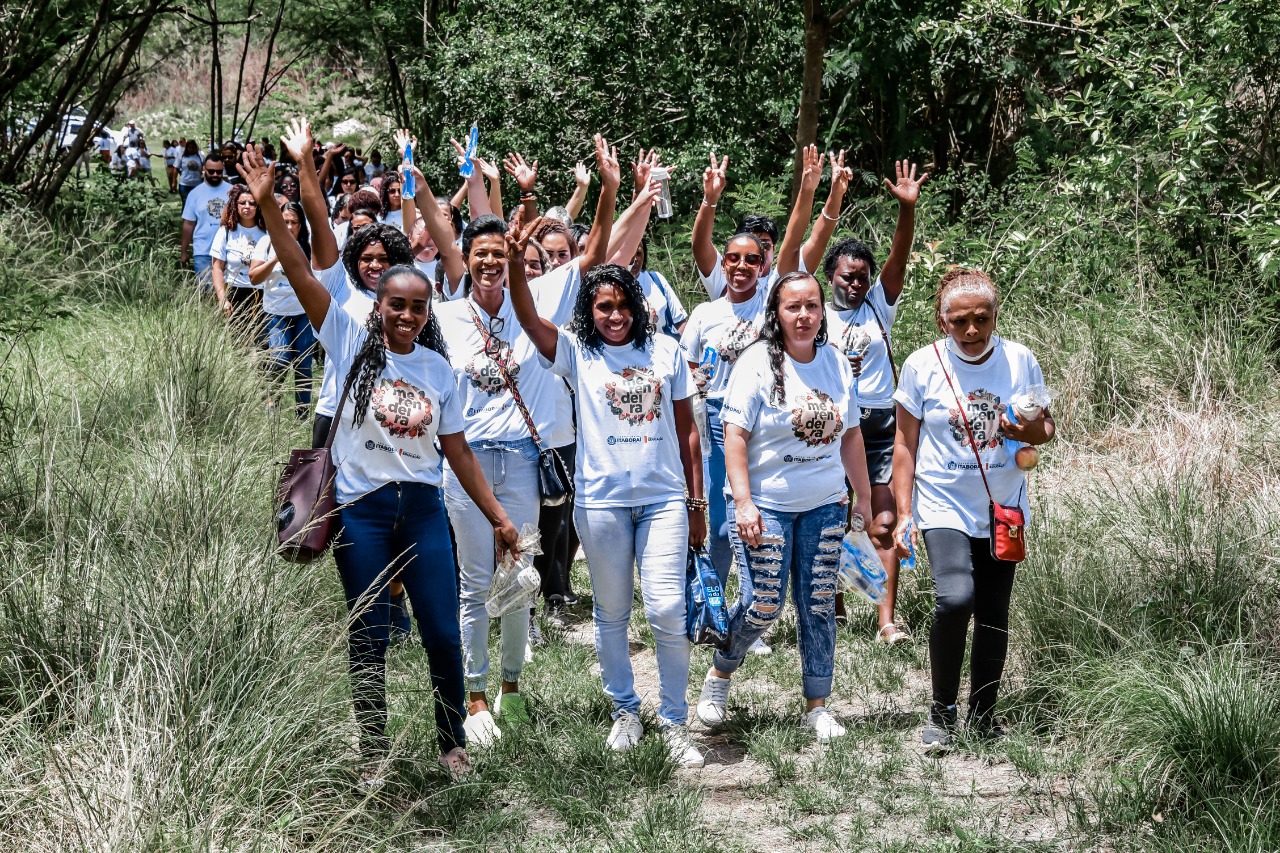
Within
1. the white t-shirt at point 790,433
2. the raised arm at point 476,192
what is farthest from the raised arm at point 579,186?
the white t-shirt at point 790,433

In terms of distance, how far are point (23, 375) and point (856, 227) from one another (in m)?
8.65

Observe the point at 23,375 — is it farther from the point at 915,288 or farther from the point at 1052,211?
the point at 1052,211

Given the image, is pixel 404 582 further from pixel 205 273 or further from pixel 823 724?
pixel 205 273

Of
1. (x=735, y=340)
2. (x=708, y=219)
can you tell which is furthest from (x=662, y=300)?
(x=735, y=340)

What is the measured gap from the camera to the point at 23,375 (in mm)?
8250

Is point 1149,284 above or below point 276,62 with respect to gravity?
Result: below

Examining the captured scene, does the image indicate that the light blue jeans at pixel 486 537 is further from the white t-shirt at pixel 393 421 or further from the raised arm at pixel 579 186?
the raised arm at pixel 579 186

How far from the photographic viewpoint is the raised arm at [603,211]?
6.55m

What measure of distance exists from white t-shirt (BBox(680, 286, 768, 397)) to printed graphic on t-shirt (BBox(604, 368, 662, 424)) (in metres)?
1.29

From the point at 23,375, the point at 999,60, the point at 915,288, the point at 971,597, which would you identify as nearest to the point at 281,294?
the point at 23,375

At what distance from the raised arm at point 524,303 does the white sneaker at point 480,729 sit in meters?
1.57

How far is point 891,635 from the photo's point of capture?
7086 millimetres

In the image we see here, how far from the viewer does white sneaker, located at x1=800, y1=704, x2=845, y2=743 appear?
5.76 metres

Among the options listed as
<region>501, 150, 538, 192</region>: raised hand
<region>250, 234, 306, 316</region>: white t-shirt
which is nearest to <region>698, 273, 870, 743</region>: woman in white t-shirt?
<region>501, 150, 538, 192</region>: raised hand
